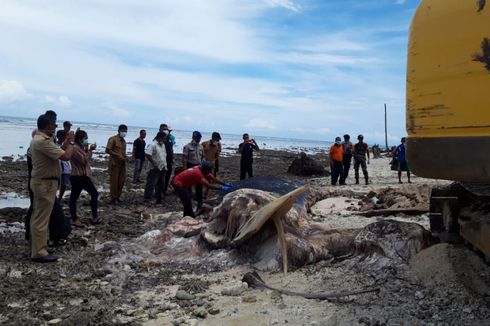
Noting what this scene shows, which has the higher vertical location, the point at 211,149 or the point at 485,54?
the point at 485,54

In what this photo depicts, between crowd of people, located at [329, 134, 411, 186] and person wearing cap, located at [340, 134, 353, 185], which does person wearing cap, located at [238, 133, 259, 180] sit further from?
person wearing cap, located at [340, 134, 353, 185]

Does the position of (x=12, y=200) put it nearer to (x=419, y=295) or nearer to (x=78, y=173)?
(x=78, y=173)

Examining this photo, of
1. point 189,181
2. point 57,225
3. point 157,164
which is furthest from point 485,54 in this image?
point 157,164

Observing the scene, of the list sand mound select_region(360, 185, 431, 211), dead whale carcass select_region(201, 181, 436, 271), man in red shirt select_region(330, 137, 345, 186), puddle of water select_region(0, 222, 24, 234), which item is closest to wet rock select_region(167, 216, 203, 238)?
dead whale carcass select_region(201, 181, 436, 271)

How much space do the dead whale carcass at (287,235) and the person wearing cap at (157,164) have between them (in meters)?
5.19

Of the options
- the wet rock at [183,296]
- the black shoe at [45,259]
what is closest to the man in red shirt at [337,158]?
the black shoe at [45,259]

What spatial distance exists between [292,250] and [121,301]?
6.98 feet

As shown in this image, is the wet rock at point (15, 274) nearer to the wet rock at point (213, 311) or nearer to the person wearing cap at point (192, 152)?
the wet rock at point (213, 311)

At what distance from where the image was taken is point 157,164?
12469 mm

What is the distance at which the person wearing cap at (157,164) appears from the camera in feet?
40.9

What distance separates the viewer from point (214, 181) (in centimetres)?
969

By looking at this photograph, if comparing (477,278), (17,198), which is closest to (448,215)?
(477,278)

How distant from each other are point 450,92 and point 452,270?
2.11 metres

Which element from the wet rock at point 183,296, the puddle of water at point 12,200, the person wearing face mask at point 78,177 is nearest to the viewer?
the wet rock at point 183,296
